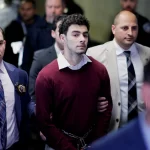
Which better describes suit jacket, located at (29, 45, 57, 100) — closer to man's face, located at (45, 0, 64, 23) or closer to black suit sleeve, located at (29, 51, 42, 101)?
black suit sleeve, located at (29, 51, 42, 101)

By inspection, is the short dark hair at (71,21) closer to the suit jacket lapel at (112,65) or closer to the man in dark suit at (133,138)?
the suit jacket lapel at (112,65)

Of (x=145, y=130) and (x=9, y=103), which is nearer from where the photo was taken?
(x=145, y=130)

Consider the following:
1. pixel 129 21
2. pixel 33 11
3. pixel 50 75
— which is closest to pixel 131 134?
pixel 50 75

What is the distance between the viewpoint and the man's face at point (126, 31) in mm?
3082

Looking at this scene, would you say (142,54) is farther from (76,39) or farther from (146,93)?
(146,93)

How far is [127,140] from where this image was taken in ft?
4.21

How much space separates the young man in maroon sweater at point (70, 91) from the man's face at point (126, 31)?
371 mm

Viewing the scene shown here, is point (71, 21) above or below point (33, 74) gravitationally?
above

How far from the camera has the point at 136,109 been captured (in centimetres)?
305

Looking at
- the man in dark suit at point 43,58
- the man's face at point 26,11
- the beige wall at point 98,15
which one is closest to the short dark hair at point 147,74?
the man in dark suit at point 43,58

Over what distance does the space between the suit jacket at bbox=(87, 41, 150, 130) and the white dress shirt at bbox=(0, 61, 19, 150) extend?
754 millimetres

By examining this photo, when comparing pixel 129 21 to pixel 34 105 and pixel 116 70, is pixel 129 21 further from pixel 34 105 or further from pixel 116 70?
pixel 34 105

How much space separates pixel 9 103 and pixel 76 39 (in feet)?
2.05

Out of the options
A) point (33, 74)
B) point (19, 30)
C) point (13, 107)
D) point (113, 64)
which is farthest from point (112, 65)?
point (19, 30)
